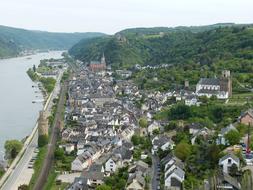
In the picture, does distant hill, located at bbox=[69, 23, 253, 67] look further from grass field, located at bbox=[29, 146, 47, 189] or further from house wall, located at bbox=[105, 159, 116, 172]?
house wall, located at bbox=[105, 159, 116, 172]

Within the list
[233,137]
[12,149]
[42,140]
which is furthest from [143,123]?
[233,137]

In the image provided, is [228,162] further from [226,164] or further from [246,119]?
[246,119]

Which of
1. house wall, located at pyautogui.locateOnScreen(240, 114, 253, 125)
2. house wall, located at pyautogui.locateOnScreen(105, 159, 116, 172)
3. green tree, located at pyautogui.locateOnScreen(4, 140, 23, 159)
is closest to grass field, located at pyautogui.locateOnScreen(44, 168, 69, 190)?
house wall, located at pyautogui.locateOnScreen(105, 159, 116, 172)

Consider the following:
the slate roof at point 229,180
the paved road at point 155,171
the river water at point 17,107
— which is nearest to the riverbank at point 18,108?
the river water at point 17,107

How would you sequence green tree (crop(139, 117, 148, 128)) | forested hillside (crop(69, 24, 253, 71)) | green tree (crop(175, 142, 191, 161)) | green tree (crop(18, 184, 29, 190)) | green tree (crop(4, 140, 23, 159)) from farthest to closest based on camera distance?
1. forested hillside (crop(69, 24, 253, 71))
2. green tree (crop(139, 117, 148, 128))
3. green tree (crop(4, 140, 23, 159))
4. green tree (crop(175, 142, 191, 161))
5. green tree (crop(18, 184, 29, 190))

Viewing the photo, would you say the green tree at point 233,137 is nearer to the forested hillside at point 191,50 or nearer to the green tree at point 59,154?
the green tree at point 59,154

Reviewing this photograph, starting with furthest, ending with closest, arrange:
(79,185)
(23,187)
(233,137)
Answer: (233,137), (23,187), (79,185)

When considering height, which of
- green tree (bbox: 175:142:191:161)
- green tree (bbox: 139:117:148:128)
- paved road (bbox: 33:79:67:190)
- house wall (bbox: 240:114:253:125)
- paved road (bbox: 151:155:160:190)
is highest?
house wall (bbox: 240:114:253:125)

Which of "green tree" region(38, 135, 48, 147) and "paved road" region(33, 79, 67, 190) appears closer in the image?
"paved road" region(33, 79, 67, 190)

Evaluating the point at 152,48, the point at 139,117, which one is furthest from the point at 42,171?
the point at 152,48
